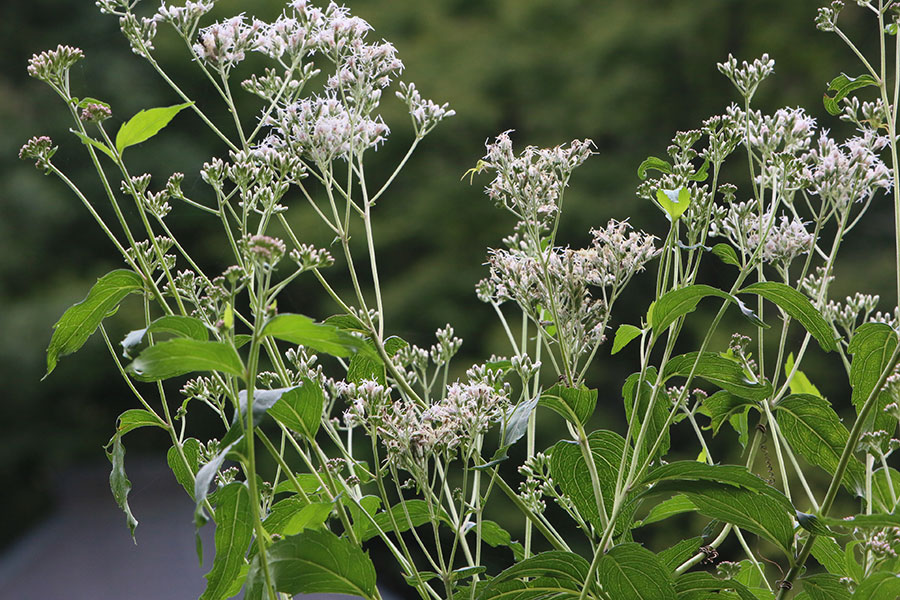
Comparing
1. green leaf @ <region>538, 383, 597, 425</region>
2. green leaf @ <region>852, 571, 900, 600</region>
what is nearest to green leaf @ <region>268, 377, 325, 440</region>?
green leaf @ <region>538, 383, 597, 425</region>

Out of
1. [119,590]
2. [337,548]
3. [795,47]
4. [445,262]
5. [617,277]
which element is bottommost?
[119,590]

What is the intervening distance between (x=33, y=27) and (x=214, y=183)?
3.57 m

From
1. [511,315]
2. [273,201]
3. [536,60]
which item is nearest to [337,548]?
[273,201]

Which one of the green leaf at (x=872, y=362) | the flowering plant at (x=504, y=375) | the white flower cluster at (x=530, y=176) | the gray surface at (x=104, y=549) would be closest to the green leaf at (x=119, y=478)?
the flowering plant at (x=504, y=375)

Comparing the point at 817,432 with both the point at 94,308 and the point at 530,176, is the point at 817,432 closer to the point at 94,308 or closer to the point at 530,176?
the point at 530,176

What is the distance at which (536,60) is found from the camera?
10.2 feet

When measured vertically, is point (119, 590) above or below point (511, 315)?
below

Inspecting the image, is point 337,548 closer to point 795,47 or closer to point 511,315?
point 511,315

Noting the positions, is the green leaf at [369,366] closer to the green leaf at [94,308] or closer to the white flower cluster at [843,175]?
the green leaf at [94,308]

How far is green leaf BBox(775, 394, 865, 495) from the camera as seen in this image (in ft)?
1.36

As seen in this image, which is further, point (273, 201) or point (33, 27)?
point (33, 27)

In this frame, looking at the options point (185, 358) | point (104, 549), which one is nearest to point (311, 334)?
point (185, 358)

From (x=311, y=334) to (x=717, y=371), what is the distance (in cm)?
20

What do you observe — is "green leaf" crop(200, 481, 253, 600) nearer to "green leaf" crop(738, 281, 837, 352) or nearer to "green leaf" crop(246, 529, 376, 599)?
"green leaf" crop(246, 529, 376, 599)
